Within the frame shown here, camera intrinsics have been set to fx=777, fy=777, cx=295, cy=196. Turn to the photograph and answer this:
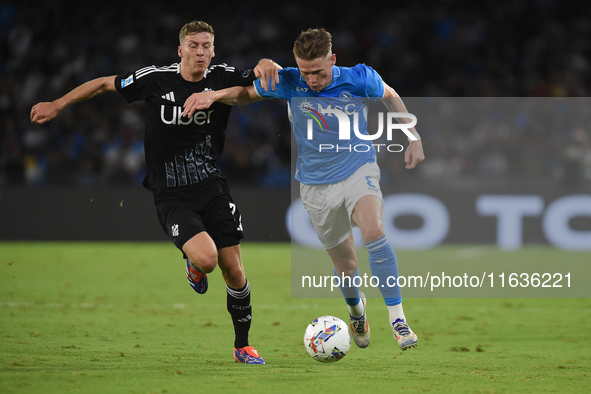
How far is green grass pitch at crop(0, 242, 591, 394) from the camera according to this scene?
4.76 meters

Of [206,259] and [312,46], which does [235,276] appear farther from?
[312,46]

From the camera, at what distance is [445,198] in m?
14.8

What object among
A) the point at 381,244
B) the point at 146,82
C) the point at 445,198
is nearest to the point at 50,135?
the point at 445,198

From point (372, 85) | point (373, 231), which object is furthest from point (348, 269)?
point (372, 85)

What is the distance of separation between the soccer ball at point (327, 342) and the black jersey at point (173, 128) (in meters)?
1.43

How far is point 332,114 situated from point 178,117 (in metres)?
1.17

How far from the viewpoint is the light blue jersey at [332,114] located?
5.94m

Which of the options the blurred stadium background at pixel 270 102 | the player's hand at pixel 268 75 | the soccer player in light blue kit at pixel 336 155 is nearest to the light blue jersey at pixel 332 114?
the soccer player in light blue kit at pixel 336 155

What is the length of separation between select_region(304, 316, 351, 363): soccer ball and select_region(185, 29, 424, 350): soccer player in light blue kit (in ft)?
1.37

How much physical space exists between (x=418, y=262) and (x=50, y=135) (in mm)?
8358

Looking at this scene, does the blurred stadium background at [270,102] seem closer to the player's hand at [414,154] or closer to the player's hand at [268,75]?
the player's hand at [414,154]

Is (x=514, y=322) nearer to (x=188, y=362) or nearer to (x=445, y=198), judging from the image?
(x=188, y=362)

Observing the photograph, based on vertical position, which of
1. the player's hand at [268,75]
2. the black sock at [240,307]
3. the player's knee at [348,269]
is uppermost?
the player's hand at [268,75]

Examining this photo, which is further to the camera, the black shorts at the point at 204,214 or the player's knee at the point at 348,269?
the player's knee at the point at 348,269
